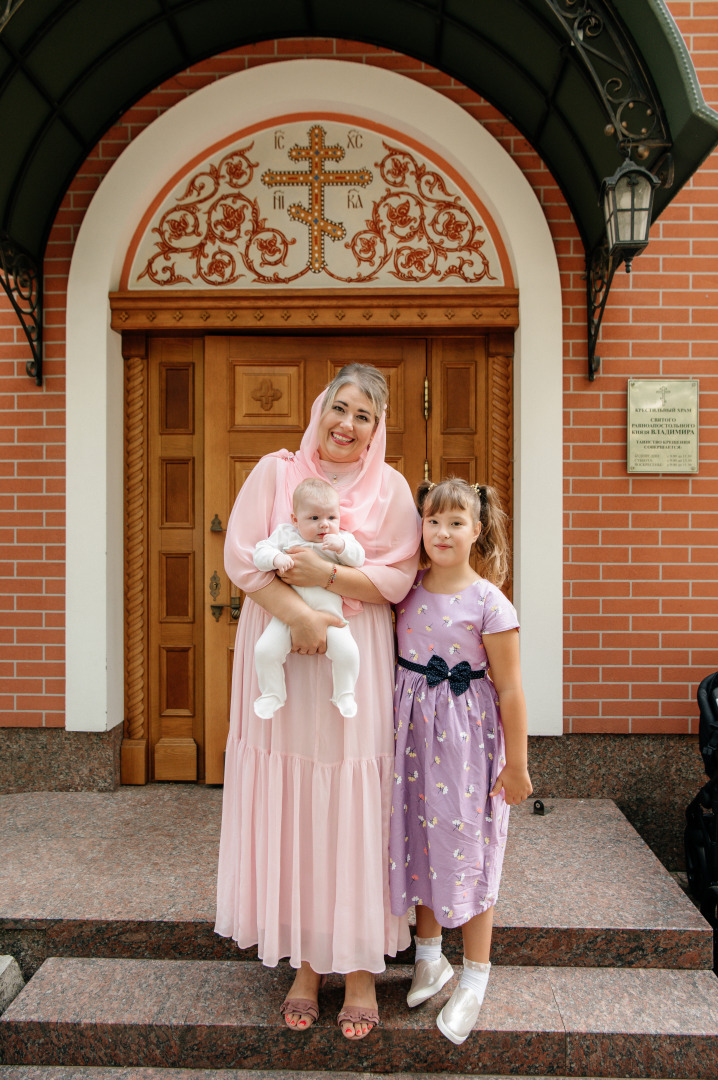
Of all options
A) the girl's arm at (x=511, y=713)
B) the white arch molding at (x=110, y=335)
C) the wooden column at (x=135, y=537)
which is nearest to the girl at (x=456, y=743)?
the girl's arm at (x=511, y=713)

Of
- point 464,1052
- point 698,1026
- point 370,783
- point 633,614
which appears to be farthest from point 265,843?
point 633,614

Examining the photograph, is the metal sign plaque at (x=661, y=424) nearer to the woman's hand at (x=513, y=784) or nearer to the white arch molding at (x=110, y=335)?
the white arch molding at (x=110, y=335)

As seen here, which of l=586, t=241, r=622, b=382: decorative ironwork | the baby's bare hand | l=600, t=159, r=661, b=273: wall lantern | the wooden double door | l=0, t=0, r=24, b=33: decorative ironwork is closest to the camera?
the baby's bare hand

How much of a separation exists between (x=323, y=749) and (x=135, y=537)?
2219mm

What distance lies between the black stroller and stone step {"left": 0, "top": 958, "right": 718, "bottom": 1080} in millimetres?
747

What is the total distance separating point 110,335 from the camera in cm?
382

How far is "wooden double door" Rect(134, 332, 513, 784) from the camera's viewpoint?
390 cm

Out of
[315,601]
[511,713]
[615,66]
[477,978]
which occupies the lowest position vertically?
[477,978]

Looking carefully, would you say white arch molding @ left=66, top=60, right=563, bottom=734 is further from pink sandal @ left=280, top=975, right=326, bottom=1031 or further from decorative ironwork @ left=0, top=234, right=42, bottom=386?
pink sandal @ left=280, top=975, right=326, bottom=1031

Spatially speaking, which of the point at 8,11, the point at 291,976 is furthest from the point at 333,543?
the point at 8,11

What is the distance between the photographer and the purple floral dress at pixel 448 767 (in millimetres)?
2113

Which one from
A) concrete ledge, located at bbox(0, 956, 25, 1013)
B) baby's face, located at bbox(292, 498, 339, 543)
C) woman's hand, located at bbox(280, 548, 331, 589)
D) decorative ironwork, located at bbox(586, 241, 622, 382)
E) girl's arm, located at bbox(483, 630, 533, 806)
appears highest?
decorative ironwork, located at bbox(586, 241, 622, 382)

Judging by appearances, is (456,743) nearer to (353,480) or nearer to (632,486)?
(353,480)

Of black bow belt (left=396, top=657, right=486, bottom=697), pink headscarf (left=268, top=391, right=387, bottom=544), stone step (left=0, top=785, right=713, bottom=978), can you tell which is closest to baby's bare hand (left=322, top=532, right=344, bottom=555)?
pink headscarf (left=268, top=391, right=387, bottom=544)
